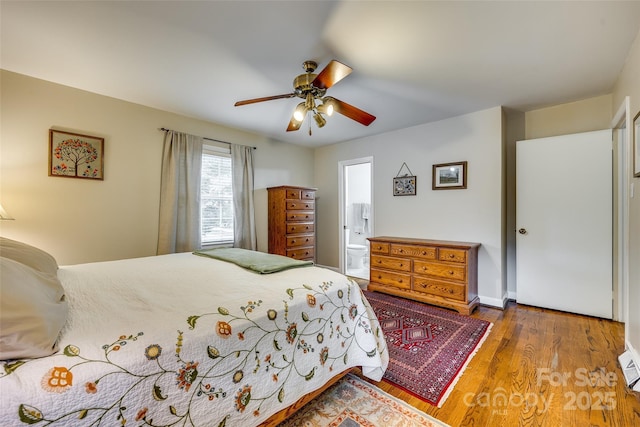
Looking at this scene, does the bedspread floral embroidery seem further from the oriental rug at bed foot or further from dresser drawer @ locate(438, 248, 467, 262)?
dresser drawer @ locate(438, 248, 467, 262)

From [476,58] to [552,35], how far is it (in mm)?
462

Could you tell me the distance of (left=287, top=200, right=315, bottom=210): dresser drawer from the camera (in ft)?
13.2

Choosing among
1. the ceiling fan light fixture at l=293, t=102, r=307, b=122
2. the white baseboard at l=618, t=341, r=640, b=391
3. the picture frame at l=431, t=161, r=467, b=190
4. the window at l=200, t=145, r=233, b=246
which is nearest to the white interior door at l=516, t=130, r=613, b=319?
the picture frame at l=431, t=161, r=467, b=190

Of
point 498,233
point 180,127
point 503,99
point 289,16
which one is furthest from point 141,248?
point 503,99

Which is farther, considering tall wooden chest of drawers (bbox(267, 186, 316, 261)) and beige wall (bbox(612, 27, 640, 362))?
tall wooden chest of drawers (bbox(267, 186, 316, 261))

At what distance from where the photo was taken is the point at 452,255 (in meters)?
3.03

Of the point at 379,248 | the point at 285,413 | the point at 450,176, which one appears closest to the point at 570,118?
the point at 450,176

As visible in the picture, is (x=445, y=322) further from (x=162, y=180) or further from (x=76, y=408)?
(x=162, y=180)

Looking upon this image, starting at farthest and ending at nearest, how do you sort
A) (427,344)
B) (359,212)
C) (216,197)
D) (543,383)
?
(359,212) → (216,197) → (427,344) → (543,383)

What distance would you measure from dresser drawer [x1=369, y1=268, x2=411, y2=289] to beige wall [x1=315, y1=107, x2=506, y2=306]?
27.9 inches

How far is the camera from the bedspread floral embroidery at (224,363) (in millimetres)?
791

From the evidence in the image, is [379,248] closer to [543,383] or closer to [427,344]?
[427,344]

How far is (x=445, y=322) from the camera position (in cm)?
269

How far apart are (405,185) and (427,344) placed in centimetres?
229
